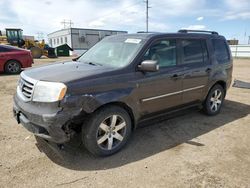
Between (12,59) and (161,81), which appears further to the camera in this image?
(12,59)

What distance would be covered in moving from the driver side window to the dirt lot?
1.35 metres

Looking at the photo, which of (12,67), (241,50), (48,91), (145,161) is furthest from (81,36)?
(145,161)

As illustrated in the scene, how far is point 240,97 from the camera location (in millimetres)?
7371

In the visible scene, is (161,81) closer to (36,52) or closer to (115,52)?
(115,52)

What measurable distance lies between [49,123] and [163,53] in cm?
231

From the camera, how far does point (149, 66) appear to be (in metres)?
3.48

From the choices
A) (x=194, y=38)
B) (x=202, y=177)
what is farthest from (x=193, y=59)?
(x=202, y=177)

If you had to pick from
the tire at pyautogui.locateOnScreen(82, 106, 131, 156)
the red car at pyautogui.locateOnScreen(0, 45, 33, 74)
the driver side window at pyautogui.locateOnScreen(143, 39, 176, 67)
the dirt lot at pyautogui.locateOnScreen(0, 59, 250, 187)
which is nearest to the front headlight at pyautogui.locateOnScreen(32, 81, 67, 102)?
the tire at pyautogui.locateOnScreen(82, 106, 131, 156)

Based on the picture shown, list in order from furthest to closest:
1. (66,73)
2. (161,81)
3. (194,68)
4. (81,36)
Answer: (81,36) < (194,68) < (161,81) < (66,73)

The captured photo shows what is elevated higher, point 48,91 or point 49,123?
point 48,91

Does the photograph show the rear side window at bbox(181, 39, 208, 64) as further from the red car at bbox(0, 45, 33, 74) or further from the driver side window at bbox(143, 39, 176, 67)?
the red car at bbox(0, 45, 33, 74)

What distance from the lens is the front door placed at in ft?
12.3

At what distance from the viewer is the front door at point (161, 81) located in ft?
12.3

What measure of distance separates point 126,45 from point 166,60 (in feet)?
2.54
